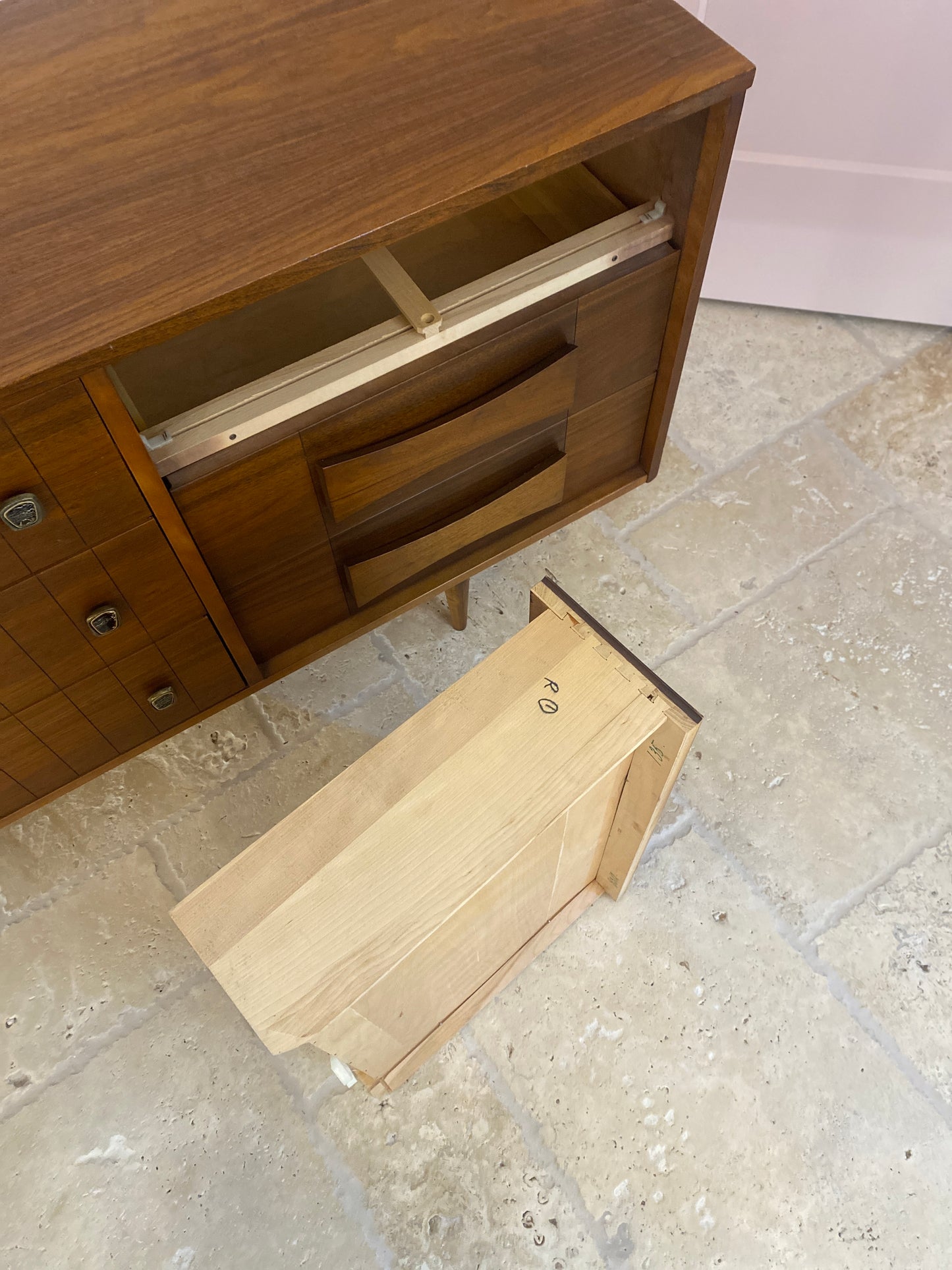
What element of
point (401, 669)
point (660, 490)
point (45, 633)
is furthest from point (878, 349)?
point (45, 633)

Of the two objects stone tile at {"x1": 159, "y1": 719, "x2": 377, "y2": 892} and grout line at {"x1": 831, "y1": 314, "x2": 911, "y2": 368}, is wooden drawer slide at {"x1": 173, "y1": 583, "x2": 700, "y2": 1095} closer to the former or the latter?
stone tile at {"x1": 159, "y1": 719, "x2": 377, "y2": 892}

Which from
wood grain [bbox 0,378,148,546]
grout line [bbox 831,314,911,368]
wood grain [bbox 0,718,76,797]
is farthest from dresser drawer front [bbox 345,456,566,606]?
grout line [bbox 831,314,911,368]

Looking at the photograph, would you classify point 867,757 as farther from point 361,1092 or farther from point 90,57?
point 90,57

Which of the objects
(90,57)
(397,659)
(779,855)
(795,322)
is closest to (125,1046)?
(397,659)

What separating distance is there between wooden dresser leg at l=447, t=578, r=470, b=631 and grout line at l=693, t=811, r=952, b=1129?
47 cm

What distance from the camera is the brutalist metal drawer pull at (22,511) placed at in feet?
2.80

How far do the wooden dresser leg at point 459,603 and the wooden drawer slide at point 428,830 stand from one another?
0.52 metres

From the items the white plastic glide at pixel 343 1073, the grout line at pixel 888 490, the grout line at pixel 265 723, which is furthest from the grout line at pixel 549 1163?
the grout line at pixel 888 490

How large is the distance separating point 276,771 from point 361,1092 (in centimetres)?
47

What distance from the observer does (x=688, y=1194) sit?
3.90 feet


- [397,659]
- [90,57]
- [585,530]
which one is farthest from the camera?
[585,530]

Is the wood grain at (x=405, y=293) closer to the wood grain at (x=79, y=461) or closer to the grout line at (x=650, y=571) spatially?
the wood grain at (x=79, y=461)

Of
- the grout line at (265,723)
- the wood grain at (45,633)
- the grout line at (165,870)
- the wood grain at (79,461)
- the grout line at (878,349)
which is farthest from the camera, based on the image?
the grout line at (878,349)

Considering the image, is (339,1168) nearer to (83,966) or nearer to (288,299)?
(83,966)
